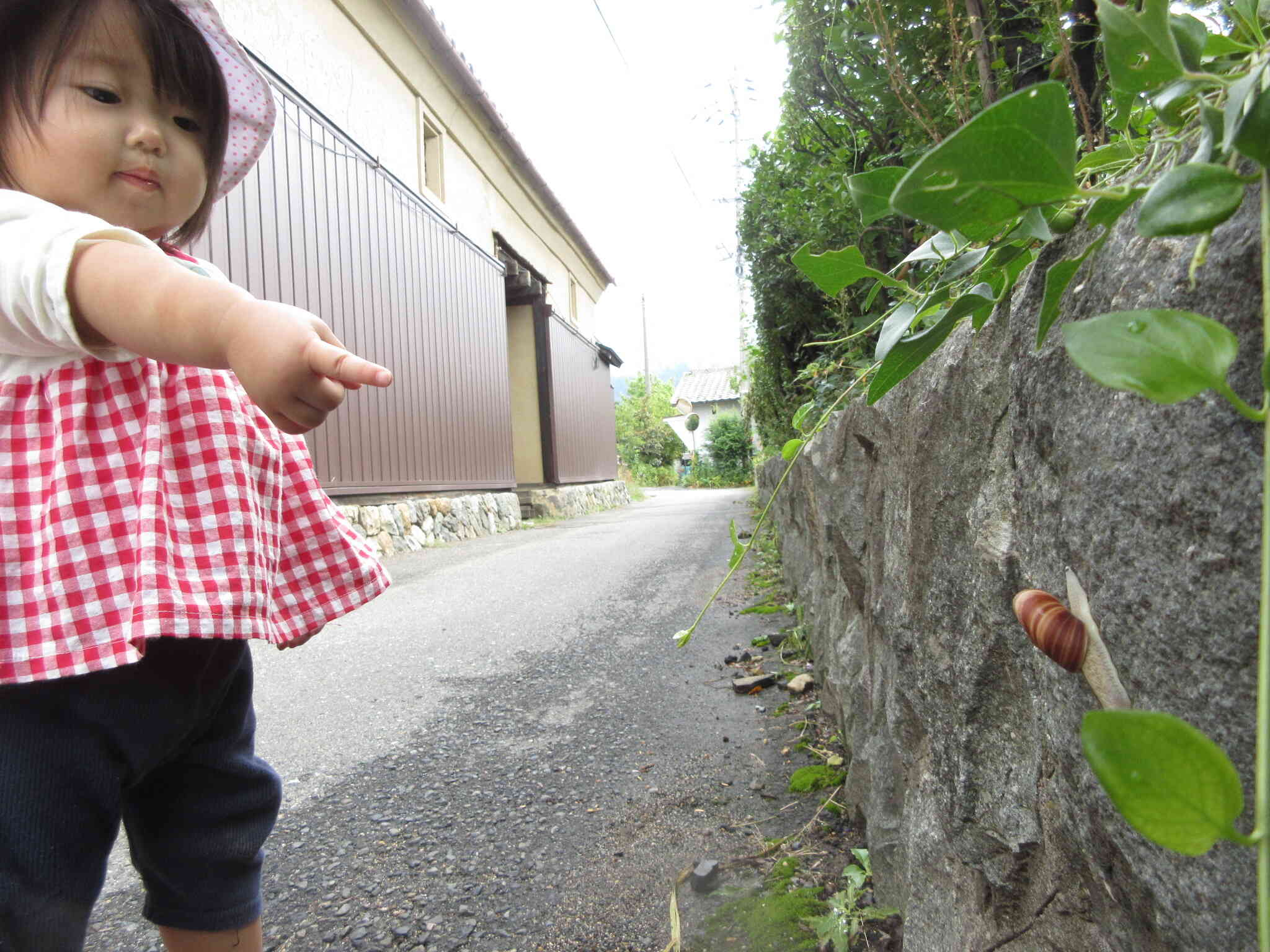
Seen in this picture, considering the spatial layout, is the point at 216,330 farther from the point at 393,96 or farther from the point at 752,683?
the point at 393,96

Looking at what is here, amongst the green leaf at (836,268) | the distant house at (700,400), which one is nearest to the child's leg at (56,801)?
the green leaf at (836,268)

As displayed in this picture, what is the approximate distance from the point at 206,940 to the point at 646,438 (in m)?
32.2

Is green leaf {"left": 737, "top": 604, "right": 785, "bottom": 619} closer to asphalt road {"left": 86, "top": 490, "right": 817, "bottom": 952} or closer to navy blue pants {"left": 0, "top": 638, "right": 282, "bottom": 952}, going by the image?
asphalt road {"left": 86, "top": 490, "right": 817, "bottom": 952}

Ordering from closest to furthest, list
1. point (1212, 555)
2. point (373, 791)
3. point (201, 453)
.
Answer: point (1212, 555) < point (201, 453) < point (373, 791)

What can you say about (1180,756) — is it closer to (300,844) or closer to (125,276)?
(125,276)

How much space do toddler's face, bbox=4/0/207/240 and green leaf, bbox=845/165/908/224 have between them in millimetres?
896

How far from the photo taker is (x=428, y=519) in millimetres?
7777

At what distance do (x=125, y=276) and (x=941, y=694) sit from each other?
96 cm

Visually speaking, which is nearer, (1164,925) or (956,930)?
(1164,925)

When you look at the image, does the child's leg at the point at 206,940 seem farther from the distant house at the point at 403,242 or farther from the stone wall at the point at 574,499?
A: the stone wall at the point at 574,499

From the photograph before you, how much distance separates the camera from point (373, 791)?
1.89 m

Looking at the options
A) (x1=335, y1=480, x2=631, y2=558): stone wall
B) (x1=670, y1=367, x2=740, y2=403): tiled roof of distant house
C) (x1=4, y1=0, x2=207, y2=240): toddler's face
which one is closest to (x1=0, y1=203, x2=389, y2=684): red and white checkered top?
(x1=4, y1=0, x2=207, y2=240): toddler's face

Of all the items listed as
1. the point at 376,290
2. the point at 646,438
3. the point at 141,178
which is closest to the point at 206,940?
the point at 141,178

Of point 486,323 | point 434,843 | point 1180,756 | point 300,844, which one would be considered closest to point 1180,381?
point 1180,756
